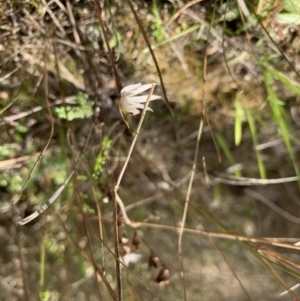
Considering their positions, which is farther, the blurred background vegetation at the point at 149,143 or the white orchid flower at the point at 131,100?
the blurred background vegetation at the point at 149,143

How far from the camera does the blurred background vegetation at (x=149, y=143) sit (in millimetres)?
748

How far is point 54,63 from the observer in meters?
0.81

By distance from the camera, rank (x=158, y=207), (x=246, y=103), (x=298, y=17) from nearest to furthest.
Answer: (x=298, y=17)
(x=246, y=103)
(x=158, y=207)

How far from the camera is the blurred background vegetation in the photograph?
0.75 meters

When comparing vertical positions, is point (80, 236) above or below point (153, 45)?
below

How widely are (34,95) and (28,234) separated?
1.07ft

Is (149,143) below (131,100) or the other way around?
below

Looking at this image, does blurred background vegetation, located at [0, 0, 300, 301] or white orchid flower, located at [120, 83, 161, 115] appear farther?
blurred background vegetation, located at [0, 0, 300, 301]

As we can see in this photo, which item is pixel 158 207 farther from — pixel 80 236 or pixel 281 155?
pixel 281 155

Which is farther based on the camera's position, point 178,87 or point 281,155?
point 281,155

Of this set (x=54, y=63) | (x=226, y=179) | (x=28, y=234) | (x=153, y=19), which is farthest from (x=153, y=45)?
(x=28, y=234)

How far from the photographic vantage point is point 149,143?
938mm

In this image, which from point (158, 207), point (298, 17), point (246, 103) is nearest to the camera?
point (298, 17)

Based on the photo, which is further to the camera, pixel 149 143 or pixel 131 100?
pixel 149 143
